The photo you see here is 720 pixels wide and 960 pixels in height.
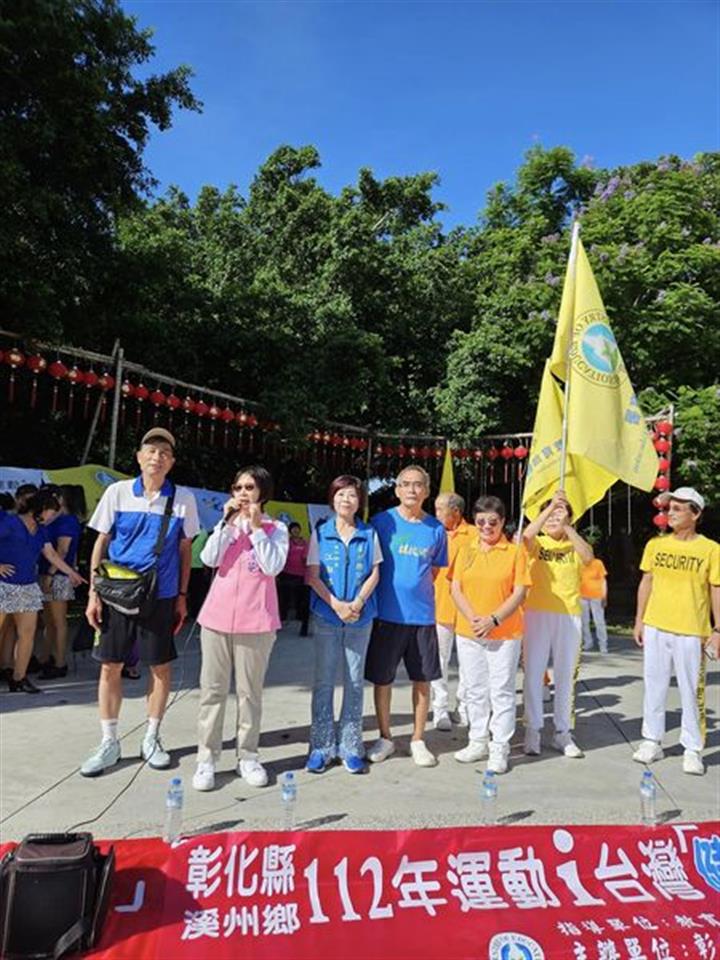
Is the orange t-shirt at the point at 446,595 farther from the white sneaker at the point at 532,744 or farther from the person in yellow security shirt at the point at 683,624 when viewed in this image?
the person in yellow security shirt at the point at 683,624

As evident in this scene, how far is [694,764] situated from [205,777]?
2915mm

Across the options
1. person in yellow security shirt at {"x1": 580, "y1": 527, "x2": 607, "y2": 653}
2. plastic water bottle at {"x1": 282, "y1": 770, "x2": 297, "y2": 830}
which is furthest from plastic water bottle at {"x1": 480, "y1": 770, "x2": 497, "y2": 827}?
person in yellow security shirt at {"x1": 580, "y1": 527, "x2": 607, "y2": 653}

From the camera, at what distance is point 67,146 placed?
8234 mm

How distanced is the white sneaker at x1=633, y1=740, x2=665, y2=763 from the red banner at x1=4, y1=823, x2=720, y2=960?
143cm

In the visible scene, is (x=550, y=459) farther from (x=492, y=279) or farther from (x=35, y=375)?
(x=492, y=279)

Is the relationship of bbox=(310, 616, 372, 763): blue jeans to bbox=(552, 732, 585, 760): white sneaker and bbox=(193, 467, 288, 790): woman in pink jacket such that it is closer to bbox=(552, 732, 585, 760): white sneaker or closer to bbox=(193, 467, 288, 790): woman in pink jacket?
bbox=(193, 467, 288, 790): woman in pink jacket

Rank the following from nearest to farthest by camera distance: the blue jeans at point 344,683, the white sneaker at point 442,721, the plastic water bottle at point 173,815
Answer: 1. the plastic water bottle at point 173,815
2. the blue jeans at point 344,683
3. the white sneaker at point 442,721

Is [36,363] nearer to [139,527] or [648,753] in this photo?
[139,527]

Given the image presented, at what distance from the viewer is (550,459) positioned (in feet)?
17.6

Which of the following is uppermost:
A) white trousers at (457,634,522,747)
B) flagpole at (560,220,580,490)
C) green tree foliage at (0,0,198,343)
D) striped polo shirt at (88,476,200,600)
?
green tree foliage at (0,0,198,343)

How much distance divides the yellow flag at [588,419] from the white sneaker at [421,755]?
1957 mm

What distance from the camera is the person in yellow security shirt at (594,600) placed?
716cm

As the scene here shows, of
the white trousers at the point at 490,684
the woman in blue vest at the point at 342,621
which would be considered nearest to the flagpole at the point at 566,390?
the white trousers at the point at 490,684

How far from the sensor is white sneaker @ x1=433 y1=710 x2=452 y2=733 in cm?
511
